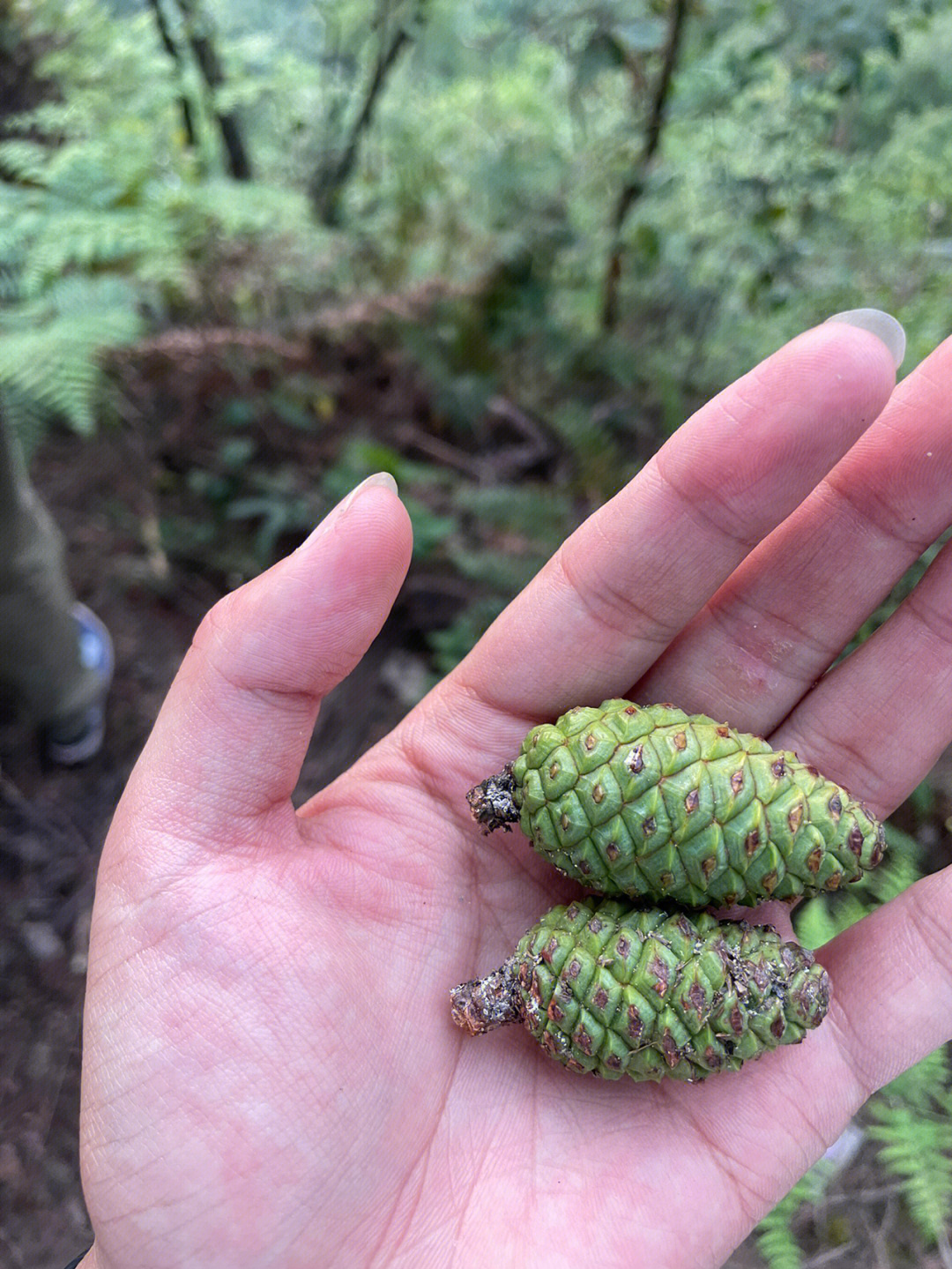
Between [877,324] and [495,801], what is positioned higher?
[877,324]

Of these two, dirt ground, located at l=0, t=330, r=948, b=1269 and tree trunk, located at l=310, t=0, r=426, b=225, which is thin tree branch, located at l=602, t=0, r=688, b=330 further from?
tree trunk, located at l=310, t=0, r=426, b=225

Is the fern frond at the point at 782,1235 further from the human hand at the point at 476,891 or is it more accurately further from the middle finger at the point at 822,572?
the middle finger at the point at 822,572

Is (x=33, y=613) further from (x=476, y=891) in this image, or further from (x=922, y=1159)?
(x=922, y=1159)

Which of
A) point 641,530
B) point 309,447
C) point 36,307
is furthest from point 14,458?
point 641,530

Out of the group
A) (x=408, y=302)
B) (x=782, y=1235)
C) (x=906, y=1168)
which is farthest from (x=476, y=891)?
(x=408, y=302)

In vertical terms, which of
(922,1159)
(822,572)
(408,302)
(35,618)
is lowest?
(922,1159)

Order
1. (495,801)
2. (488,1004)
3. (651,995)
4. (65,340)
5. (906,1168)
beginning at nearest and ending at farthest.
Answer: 1. (651,995)
2. (488,1004)
3. (495,801)
4. (906,1168)
5. (65,340)

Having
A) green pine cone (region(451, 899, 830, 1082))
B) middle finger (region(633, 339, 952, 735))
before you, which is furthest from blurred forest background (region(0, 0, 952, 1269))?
green pine cone (region(451, 899, 830, 1082))
